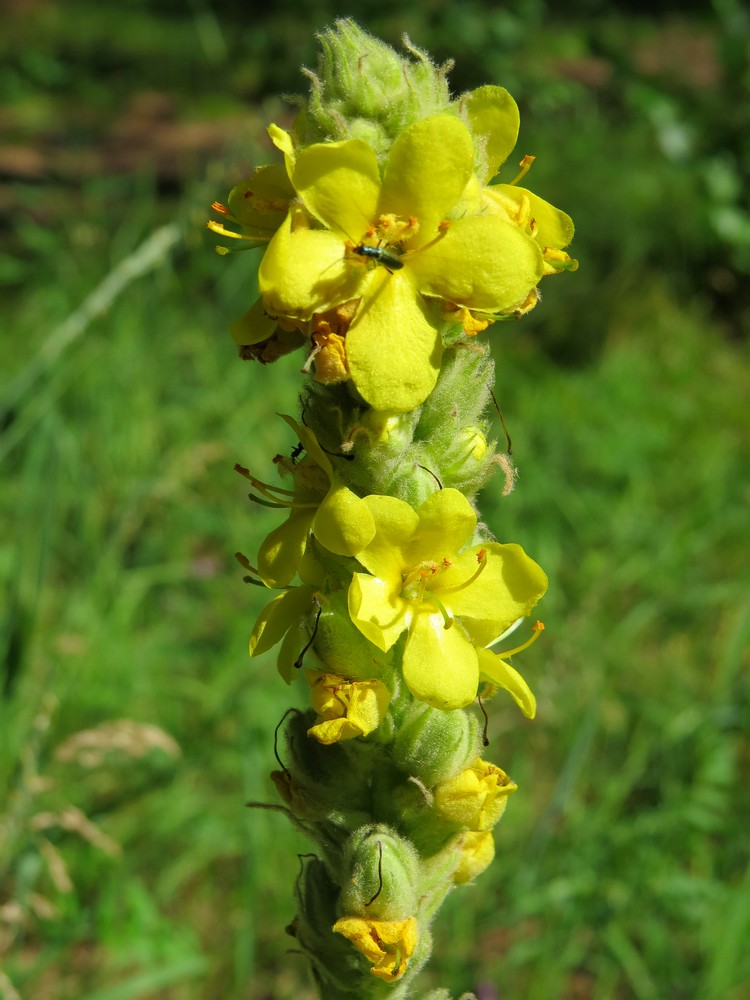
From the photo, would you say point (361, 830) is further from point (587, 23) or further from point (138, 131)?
point (138, 131)

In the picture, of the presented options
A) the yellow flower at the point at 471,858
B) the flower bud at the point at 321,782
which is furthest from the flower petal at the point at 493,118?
the yellow flower at the point at 471,858

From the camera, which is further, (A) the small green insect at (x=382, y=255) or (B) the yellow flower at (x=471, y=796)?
(B) the yellow flower at (x=471, y=796)

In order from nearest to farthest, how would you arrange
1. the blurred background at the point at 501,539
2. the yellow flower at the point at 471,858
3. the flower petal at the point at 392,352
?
1. the flower petal at the point at 392,352
2. the yellow flower at the point at 471,858
3. the blurred background at the point at 501,539

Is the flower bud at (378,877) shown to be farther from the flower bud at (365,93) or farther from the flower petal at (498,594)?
the flower bud at (365,93)

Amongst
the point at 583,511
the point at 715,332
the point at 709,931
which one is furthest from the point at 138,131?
the point at 709,931

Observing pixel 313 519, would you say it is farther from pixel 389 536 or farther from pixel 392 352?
pixel 392 352

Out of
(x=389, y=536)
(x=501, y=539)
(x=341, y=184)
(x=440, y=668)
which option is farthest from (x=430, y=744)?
(x=501, y=539)
